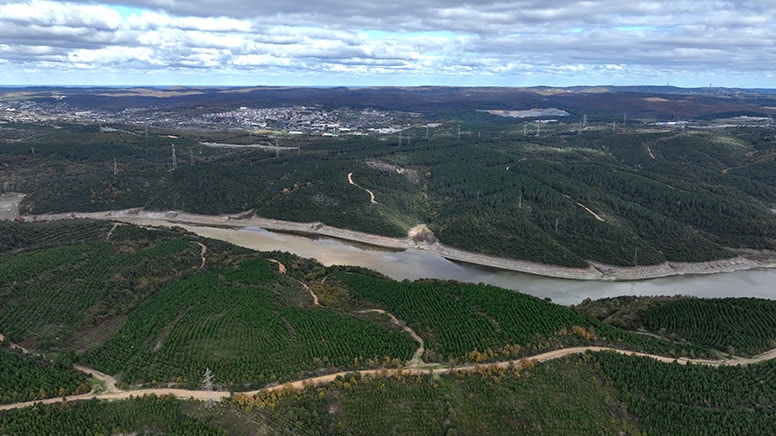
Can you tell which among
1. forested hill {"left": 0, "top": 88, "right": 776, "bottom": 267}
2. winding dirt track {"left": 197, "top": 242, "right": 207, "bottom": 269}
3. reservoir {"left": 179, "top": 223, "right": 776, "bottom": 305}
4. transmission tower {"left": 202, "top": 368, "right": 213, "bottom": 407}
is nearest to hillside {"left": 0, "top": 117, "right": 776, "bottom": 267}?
forested hill {"left": 0, "top": 88, "right": 776, "bottom": 267}

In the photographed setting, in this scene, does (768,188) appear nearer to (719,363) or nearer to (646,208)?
(646,208)

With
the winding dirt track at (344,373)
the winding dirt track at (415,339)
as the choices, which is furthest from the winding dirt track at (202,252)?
the winding dirt track at (344,373)

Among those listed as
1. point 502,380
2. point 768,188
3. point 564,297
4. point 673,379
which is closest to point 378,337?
point 502,380

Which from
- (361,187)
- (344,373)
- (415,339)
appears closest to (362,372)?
(344,373)

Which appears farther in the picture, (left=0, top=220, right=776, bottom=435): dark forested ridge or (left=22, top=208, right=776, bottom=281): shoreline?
(left=22, top=208, right=776, bottom=281): shoreline

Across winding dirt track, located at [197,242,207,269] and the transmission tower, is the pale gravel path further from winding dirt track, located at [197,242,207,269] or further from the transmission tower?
winding dirt track, located at [197,242,207,269]

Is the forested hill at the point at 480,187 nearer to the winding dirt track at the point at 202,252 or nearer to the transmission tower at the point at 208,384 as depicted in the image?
the winding dirt track at the point at 202,252

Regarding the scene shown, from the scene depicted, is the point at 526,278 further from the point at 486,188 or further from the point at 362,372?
the point at 362,372
